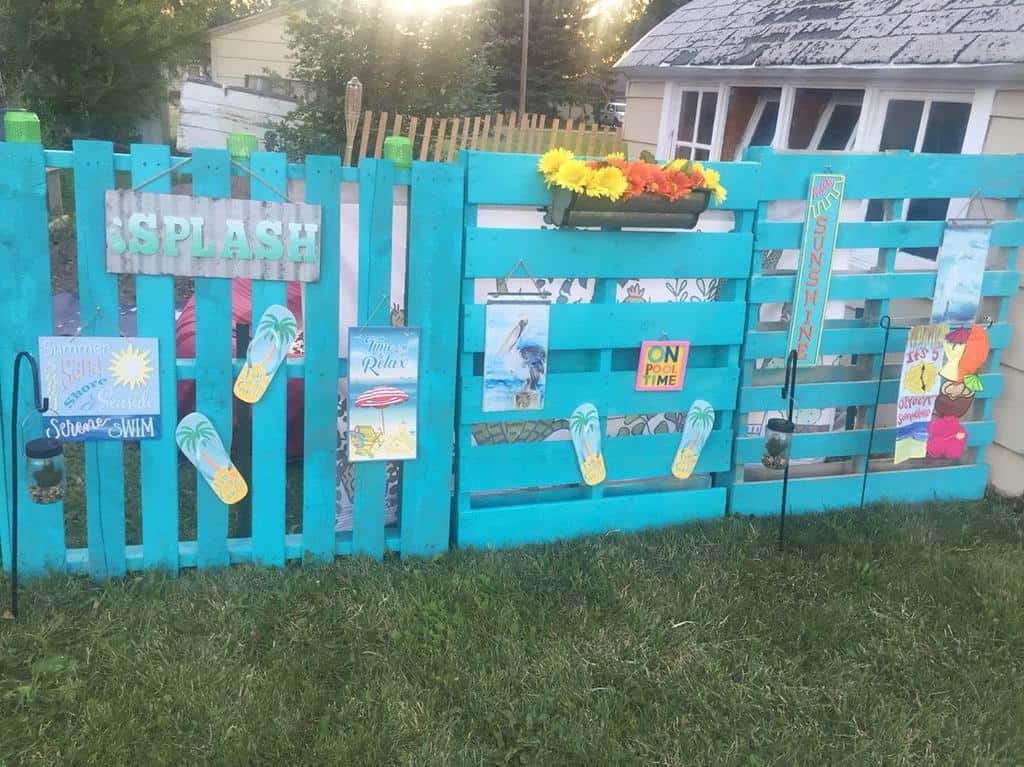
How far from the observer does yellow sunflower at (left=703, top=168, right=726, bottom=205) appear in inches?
140

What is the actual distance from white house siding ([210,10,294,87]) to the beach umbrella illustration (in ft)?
69.5

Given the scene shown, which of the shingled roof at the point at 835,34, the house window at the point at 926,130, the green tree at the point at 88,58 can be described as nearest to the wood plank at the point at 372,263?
the house window at the point at 926,130

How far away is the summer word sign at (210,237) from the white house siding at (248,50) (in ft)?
69.3

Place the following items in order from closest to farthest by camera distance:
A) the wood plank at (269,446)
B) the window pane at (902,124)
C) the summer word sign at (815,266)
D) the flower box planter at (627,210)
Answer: the wood plank at (269,446) → the flower box planter at (627,210) → the summer word sign at (815,266) → the window pane at (902,124)

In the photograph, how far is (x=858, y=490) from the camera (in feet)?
14.6

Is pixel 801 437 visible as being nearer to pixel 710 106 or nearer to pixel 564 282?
pixel 564 282

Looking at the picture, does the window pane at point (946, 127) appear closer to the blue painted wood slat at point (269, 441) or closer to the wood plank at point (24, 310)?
the blue painted wood slat at point (269, 441)

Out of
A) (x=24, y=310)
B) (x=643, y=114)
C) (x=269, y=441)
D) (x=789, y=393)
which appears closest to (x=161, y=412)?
(x=269, y=441)

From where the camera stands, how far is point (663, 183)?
345 centimetres

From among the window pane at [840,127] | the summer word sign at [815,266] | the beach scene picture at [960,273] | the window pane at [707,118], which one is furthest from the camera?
the window pane at [707,118]

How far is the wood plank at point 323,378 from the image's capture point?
323 centimetres

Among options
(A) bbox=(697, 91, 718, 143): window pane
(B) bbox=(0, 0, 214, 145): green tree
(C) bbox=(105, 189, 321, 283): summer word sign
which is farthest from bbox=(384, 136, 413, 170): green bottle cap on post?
(B) bbox=(0, 0, 214, 145): green tree

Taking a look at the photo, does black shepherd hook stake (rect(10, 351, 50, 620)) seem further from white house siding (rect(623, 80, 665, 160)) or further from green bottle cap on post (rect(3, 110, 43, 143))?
white house siding (rect(623, 80, 665, 160))

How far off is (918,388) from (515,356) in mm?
2084
